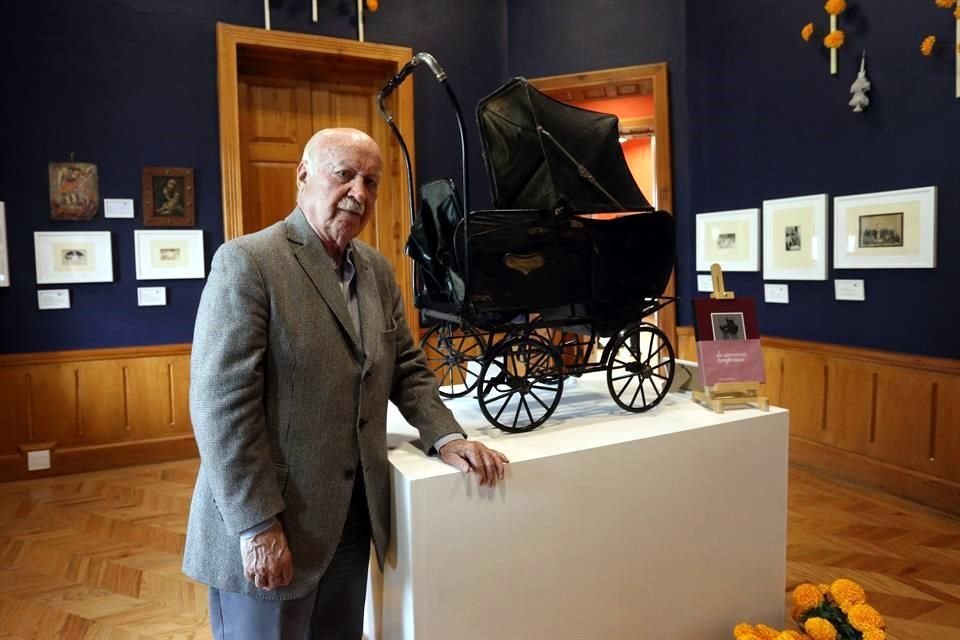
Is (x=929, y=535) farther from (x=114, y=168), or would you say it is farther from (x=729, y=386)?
(x=114, y=168)

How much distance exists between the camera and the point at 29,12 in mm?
4262

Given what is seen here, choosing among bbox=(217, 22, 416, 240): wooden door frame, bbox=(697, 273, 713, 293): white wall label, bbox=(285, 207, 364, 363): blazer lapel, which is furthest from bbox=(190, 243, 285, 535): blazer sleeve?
bbox=(697, 273, 713, 293): white wall label

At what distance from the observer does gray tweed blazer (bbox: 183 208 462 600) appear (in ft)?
4.81

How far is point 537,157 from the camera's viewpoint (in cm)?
228

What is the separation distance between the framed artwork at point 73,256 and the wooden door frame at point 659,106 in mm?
3337

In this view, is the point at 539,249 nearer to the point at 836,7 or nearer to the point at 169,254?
the point at 836,7

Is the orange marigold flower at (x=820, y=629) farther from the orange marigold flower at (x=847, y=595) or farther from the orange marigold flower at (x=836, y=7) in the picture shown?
the orange marigold flower at (x=836, y=7)

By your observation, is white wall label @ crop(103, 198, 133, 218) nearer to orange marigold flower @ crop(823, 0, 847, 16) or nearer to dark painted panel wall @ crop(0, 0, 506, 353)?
dark painted panel wall @ crop(0, 0, 506, 353)

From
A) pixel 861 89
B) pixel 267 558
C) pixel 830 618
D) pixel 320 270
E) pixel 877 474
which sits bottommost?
pixel 877 474

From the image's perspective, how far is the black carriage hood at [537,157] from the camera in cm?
222

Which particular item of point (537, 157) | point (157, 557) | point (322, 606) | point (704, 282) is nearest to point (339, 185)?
point (537, 157)

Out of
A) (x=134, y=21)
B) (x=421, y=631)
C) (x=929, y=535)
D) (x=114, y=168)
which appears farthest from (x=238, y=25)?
(x=929, y=535)

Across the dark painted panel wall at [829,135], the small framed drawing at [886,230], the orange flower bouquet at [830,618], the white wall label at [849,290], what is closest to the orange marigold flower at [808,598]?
the orange flower bouquet at [830,618]

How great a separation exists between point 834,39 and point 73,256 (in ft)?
15.2
